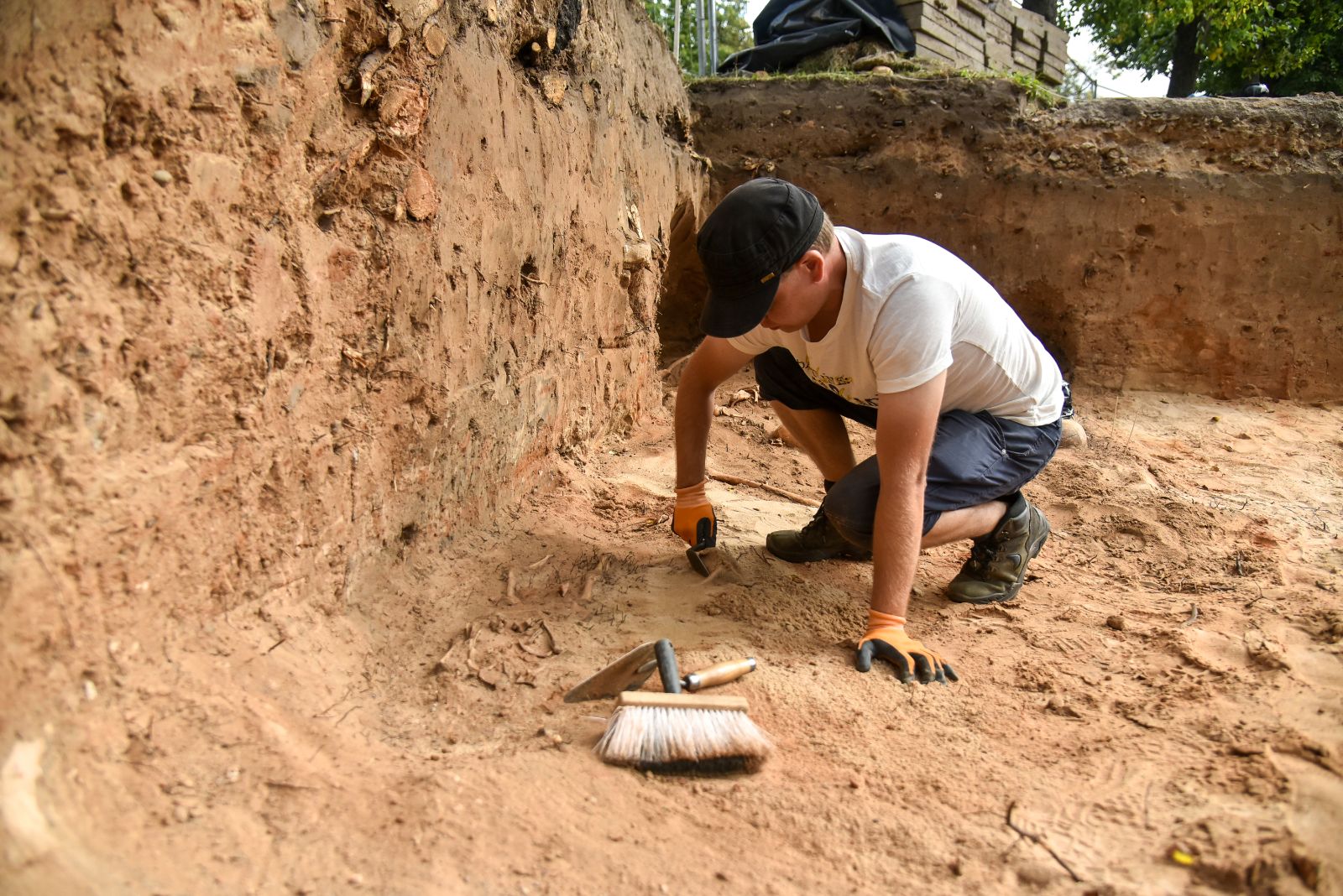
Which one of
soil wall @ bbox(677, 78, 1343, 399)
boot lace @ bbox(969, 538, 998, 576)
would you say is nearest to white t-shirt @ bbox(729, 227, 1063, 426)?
boot lace @ bbox(969, 538, 998, 576)

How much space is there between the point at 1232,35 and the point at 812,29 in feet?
17.9

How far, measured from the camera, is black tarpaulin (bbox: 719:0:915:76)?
6.31 meters

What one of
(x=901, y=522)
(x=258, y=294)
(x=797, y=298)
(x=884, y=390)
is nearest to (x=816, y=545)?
(x=901, y=522)

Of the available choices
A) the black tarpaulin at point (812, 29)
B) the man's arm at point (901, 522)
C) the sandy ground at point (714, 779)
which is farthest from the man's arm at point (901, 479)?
the black tarpaulin at point (812, 29)

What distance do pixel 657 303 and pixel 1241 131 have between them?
126 inches

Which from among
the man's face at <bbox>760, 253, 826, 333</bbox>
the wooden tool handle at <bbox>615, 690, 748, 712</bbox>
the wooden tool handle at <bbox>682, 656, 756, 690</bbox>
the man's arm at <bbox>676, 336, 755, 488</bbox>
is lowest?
the wooden tool handle at <bbox>682, 656, 756, 690</bbox>

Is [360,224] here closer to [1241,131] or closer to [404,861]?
[404,861]

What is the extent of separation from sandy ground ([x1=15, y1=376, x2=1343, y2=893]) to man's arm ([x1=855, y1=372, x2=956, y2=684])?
0.25 feet

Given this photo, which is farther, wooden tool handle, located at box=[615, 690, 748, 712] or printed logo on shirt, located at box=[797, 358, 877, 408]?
printed logo on shirt, located at box=[797, 358, 877, 408]

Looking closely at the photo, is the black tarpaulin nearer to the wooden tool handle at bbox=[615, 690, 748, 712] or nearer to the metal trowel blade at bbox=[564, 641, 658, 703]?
the metal trowel blade at bbox=[564, 641, 658, 703]

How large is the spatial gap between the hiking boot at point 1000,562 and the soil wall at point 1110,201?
8.85ft

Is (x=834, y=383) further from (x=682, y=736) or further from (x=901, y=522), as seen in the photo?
(x=682, y=736)

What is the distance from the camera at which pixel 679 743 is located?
66.2 inches

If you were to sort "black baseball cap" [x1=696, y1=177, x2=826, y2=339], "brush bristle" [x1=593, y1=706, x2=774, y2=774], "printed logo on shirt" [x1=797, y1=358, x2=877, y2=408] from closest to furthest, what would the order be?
1. "brush bristle" [x1=593, y1=706, x2=774, y2=774]
2. "black baseball cap" [x1=696, y1=177, x2=826, y2=339]
3. "printed logo on shirt" [x1=797, y1=358, x2=877, y2=408]
